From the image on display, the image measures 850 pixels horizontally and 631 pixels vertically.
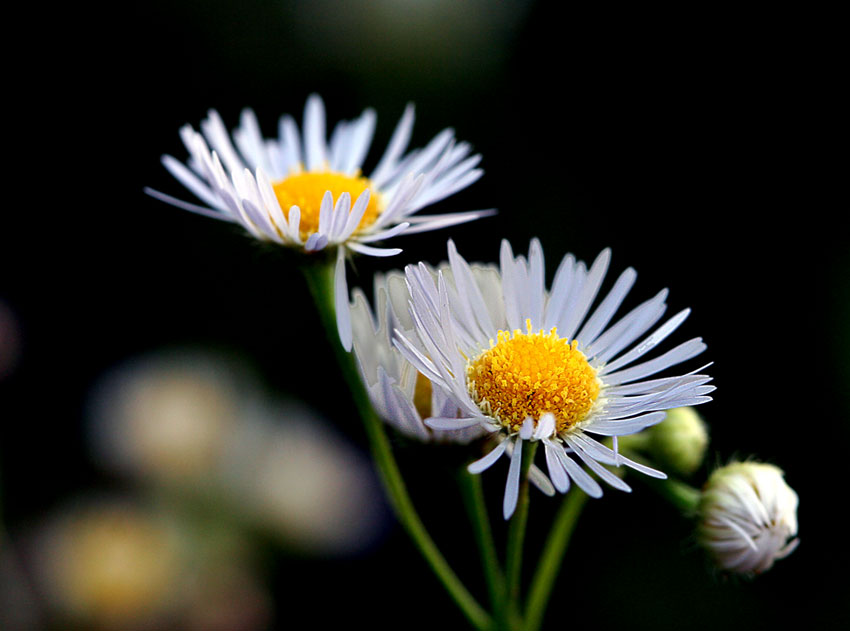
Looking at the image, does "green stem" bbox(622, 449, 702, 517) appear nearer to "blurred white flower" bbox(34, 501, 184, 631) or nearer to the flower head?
the flower head

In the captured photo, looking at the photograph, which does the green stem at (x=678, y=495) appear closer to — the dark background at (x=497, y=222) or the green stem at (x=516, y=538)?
the green stem at (x=516, y=538)

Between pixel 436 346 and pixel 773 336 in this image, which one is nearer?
pixel 436 346

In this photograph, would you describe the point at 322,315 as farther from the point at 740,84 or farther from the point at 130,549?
the point at 740,84

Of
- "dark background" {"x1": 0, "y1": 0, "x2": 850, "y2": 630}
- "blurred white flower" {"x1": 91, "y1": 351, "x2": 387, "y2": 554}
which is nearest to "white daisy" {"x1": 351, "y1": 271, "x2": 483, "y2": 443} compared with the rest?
"dark background" {"x1": 0, "y1": 0, "x2": 850, "y2": 630}

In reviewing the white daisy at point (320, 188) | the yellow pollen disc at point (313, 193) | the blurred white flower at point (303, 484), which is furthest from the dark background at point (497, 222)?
the yellow pollen disc at point (313, 193)

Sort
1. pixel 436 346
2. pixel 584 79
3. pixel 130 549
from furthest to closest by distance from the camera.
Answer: pixel 584 79, pixel 130 549, pixel 436 346

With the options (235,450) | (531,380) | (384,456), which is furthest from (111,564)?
(531,380)

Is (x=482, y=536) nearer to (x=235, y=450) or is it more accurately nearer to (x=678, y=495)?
(x=678, y=495)

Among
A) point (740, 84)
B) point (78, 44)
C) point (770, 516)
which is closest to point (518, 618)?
point (770, 516)
